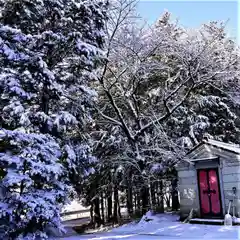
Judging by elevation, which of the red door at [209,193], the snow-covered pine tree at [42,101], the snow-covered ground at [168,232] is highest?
the snow-covered pine tree at [42,101]

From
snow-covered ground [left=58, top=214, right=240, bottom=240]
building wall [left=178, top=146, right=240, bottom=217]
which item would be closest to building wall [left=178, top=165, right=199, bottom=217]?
building wall [left=178, top=146, right=240, bottom=217]

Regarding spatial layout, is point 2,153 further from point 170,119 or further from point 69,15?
point 170,119

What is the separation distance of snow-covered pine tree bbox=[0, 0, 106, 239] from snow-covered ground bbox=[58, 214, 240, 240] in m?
2.05

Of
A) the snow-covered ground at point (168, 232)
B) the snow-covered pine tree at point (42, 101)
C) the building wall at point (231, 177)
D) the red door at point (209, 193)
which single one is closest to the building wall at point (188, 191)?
the red door at point (209, 193)

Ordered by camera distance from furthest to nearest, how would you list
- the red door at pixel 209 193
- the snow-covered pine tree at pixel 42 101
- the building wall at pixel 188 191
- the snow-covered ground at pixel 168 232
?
the building wall at pixel 188 191, the red door at pixel 209 193, the snow-covered ground at pixel 168 232, the snow-covered pine tree at pixel 42 101

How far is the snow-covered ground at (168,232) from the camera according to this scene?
785 cm

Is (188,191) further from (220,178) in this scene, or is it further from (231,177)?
(231,177)

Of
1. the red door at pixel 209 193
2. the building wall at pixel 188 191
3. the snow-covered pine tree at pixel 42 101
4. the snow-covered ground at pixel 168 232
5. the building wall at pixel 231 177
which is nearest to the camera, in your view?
the snow-covered pine tree at pixel 42 101

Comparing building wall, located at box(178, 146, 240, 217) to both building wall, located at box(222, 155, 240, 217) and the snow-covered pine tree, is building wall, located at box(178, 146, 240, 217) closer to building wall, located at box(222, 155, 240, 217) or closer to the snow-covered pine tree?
building wall, located at box(222, 155, 240, 217)

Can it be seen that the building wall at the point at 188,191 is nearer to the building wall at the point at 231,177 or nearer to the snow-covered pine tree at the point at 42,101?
the building wall at the point at 231,177

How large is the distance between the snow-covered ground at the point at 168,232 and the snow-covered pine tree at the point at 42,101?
2054 millimetres

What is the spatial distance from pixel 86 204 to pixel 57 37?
8840 millimetres

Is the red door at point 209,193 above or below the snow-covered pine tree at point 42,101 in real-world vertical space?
below

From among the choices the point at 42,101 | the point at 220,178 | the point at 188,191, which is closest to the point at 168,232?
the point at 188,191
